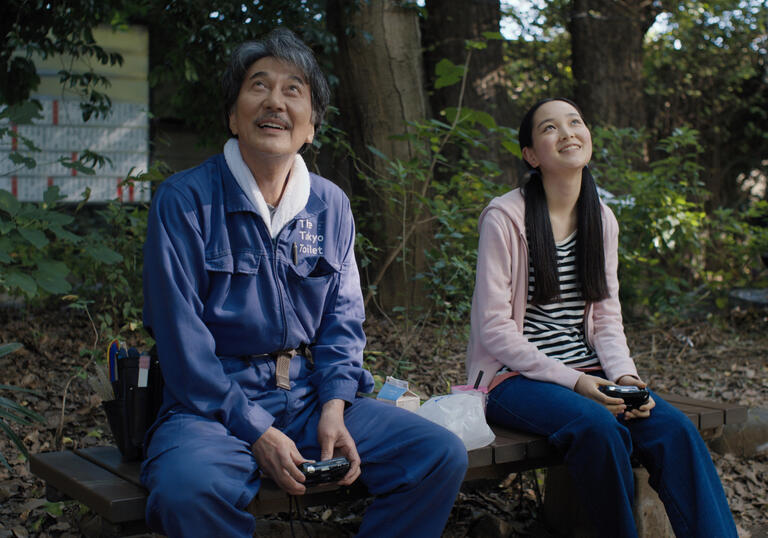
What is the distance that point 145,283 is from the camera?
2668mm

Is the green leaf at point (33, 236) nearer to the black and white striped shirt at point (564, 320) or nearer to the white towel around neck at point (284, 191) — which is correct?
the white towel around neck at point (284, 191)

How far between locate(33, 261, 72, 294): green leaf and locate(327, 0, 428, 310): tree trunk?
9.87 ft

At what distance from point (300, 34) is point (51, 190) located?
262 cm

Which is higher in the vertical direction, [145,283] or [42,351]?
[145,283]

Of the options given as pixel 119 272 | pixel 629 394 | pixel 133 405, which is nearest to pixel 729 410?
pixel 629 394

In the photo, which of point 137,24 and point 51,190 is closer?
point 51,190

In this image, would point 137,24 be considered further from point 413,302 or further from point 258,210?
point 258,210

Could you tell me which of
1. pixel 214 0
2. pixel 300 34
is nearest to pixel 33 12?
pixel 214 0

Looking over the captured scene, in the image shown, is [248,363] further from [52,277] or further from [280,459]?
[52,277]

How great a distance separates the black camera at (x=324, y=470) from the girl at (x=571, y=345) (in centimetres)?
86

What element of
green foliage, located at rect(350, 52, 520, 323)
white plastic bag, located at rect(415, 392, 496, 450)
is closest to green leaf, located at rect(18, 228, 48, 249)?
white plastic bag, located at rect(415, 392, 496, 450)

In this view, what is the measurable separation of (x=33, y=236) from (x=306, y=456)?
1844mm

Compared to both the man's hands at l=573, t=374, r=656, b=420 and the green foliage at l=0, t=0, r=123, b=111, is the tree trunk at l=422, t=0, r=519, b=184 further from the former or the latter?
the man's hands at l=573, t=374, r=656, b=420

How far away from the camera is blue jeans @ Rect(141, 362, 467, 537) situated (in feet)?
7.46
